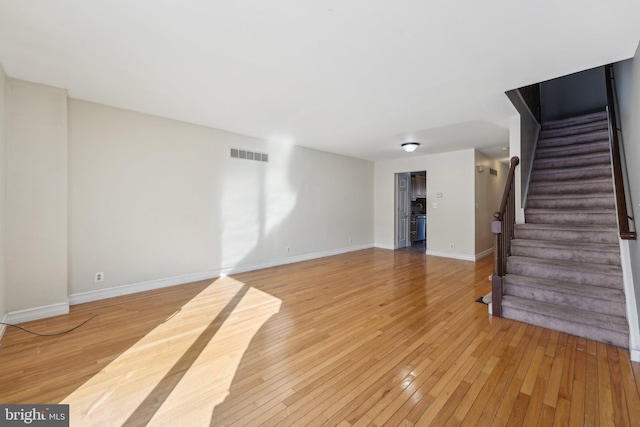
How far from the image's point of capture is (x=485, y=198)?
649 centimetres

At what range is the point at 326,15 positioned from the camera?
1884 millimetres

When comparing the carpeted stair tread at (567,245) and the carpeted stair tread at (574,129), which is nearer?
the carpeted stair tread at (567,245)

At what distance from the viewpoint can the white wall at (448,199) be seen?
239 inches

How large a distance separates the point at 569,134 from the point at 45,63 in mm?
7492

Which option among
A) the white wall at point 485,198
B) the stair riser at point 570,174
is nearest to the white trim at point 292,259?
the white wall at point 485,198

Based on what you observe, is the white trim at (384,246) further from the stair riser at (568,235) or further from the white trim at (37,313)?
the white trim at (37,313)

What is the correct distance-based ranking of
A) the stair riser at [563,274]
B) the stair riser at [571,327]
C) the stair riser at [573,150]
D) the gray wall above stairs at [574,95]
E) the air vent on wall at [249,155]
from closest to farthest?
the stair riser at [571,327] → the stair riser at [563,274] → the stair riser at [573,150] → the air vent on wall at [249,155] → the gray wall above stairs at [574,95]

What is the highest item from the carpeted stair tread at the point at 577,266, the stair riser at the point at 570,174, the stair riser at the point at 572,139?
the stair riser at the point at 572,139

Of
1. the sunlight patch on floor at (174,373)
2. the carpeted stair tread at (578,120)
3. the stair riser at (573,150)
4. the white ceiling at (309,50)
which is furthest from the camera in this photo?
the carpeted stair tread at (578,120)

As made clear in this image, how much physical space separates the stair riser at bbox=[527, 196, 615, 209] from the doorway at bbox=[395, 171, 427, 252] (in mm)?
3523

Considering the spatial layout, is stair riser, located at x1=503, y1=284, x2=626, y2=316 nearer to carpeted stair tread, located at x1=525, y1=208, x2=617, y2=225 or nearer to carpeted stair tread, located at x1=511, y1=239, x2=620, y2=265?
carpeted stair tread, located at x1=511, y1=239, x2=620, y2=265

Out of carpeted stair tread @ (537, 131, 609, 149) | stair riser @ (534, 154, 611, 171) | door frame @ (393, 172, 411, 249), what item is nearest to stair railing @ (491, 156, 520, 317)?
stair riser @ (534, 154, 611, 171)

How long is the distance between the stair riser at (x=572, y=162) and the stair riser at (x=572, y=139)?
47 cm

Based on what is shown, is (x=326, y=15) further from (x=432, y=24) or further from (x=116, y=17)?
(x=116, y=17)
